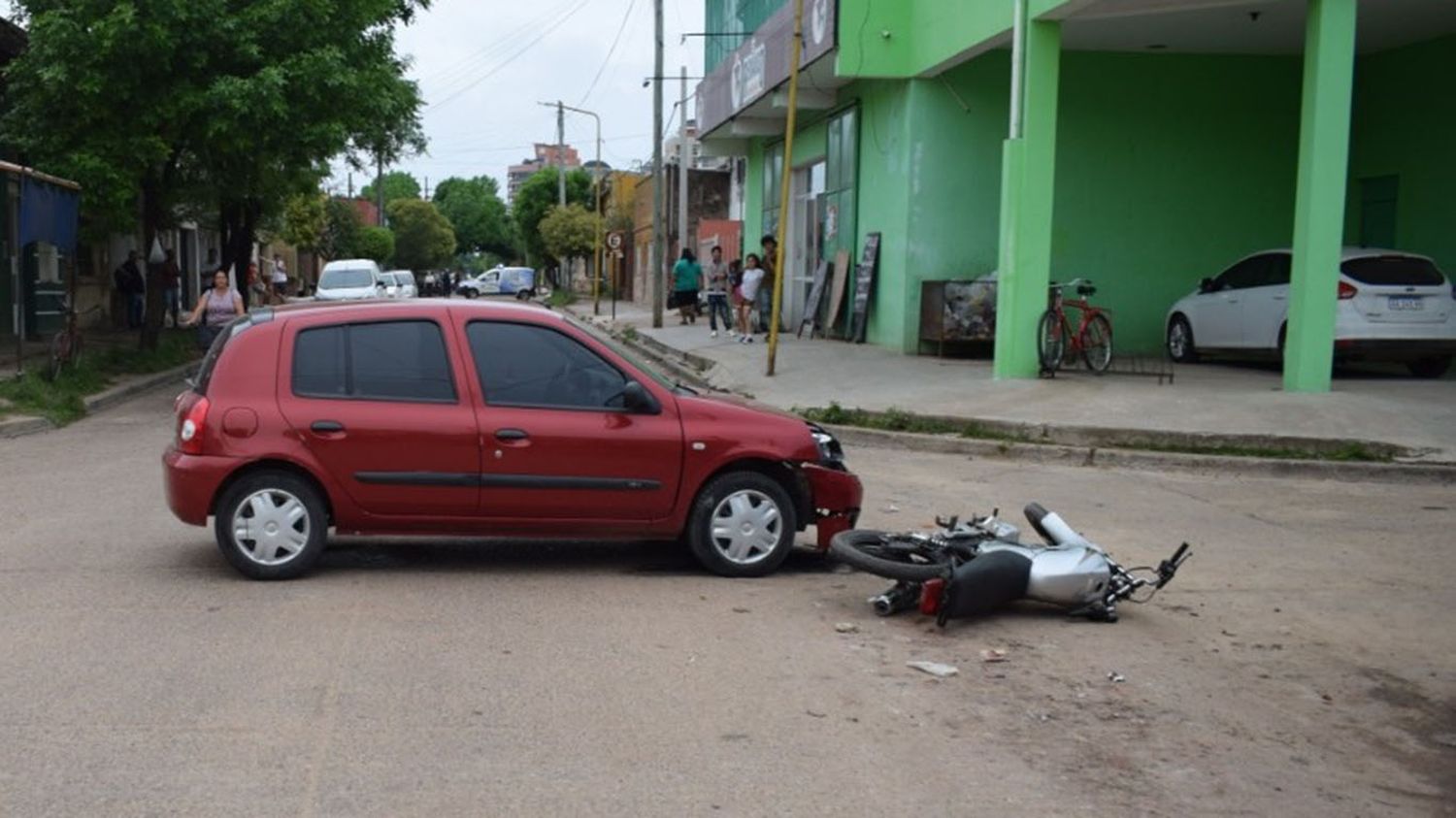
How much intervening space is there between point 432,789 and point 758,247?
1132 inches

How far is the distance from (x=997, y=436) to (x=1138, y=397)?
2129 mm

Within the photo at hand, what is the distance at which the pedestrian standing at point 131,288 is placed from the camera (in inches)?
1240

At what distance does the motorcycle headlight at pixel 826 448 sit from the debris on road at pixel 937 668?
2.00 m

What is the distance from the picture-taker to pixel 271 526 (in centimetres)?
786

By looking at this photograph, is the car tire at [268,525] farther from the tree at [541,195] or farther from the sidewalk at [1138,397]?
the tree at [541,195]

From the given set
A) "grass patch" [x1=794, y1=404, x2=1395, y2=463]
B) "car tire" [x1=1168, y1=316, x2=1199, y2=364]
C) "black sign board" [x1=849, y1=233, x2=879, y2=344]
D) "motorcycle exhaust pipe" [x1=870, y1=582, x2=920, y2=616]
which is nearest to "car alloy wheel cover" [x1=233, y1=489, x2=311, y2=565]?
"motorcycle exhaust pipe" [x1=870, y1=582, x2=920, y2=616]

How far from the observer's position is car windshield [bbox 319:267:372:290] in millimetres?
31094

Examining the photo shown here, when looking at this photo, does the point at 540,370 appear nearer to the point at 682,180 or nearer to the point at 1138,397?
the point at 1138,397

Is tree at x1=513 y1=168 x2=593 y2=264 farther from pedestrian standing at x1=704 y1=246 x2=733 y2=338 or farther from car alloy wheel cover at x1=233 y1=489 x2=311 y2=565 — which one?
car alloy wheel cover at x1=233 y1=489 x2=311 y2=565

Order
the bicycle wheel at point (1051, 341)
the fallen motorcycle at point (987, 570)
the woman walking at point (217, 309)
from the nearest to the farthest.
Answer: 1. the fallen motorcycle at point (987, 570)
2. the bicycle wheel at point (1051, 341)
3. the woman walking at point (217, 309)

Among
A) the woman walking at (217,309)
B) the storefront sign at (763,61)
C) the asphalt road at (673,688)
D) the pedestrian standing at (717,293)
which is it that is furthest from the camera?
the pedestrian standing at (717,293)

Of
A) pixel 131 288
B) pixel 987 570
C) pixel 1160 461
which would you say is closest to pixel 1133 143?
pixel 1160 461

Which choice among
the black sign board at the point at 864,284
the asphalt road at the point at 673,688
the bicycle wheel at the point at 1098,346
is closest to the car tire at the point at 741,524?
the asphalt road at the point at 673,688

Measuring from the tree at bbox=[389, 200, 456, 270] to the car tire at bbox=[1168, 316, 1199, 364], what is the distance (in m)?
81.6
